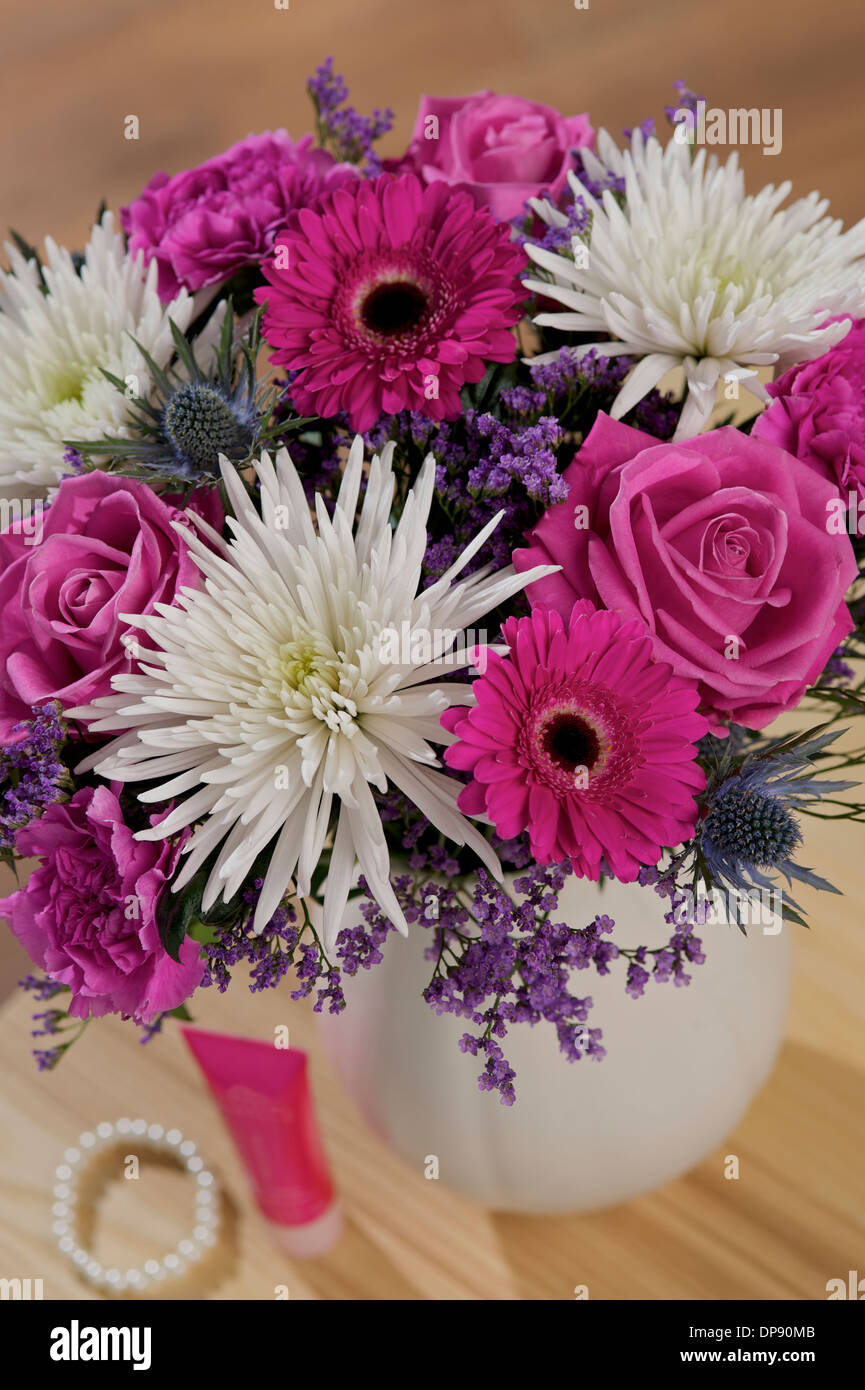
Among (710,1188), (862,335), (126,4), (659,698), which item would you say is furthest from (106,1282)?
(126,4)

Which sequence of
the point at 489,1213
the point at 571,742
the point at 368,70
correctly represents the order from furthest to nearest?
the point at 368,70
the point at 489,1213
the point at 571,742

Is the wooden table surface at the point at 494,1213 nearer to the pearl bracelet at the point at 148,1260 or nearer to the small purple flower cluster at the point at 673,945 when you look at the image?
the pearl bracelet at the point at 148,1260

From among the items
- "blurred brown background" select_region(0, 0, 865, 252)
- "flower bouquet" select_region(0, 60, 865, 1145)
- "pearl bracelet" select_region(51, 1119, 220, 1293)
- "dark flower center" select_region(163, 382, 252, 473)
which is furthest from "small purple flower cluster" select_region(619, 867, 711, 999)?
Result: "blurred brown background" select_region(0, 0, 865, 252)

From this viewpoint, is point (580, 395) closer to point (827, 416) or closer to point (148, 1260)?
point (827, 416)

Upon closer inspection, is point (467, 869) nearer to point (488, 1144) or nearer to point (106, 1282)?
point (488, 1144)

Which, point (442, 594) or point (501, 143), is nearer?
point (442, 594)

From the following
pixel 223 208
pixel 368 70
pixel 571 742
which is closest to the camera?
pixel 571 742

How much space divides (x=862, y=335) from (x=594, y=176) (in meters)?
0.14

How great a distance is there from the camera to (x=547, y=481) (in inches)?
15.5

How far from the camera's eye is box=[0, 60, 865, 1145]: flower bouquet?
0.38 meters

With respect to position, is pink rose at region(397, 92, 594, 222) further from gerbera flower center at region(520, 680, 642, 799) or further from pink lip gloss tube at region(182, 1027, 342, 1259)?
pink lip gloss tube at region(182, 1027, 342, 1259)

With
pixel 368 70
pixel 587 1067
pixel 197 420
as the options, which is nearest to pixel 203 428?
pixel 197 420

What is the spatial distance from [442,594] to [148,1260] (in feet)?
1.54

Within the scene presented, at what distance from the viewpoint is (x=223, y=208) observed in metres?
0.50
